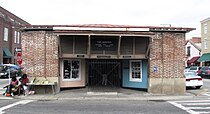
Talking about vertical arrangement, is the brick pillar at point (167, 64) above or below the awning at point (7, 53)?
below

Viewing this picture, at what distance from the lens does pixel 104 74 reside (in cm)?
1838

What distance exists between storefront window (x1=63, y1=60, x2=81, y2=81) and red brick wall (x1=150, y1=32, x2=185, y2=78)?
488 centimetres

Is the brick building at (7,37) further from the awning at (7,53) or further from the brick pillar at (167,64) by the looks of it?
the brick pillar at (167,64)

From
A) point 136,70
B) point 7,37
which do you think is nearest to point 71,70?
point 136,70

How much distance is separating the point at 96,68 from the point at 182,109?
8.26m

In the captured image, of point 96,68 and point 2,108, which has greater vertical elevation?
point 96,68

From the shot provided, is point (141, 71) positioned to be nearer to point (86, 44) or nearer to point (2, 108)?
point (86, 44)

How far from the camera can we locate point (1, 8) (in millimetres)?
47344

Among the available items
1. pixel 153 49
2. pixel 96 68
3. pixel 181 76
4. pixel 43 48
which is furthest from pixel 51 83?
pixel 181 76

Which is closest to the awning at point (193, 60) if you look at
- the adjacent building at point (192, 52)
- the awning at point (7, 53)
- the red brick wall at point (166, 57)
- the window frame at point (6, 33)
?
the adjacent building at point (192, 52)

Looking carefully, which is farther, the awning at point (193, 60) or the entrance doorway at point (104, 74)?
the awning at point (193, 60)

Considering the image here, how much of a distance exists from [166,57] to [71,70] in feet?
19.8

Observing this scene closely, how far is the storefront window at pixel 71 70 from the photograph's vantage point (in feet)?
57.1

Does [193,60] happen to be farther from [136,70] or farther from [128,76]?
[136,70]
